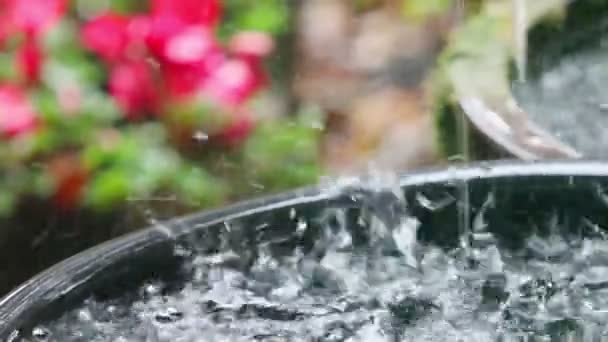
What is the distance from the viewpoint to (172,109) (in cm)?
164

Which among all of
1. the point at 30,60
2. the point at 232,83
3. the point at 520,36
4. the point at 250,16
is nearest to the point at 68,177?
the point at 30,60

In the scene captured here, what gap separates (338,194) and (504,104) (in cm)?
52

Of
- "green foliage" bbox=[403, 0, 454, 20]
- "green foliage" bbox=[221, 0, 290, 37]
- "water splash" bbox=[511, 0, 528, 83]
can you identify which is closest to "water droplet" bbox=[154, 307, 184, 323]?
"green foliage" bbox=[221, 0, 290, 37]

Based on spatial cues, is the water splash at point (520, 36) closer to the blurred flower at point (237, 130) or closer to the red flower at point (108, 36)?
the blurred flower at point (237, 130)

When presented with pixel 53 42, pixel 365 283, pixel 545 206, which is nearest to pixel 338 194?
pixel 365 283

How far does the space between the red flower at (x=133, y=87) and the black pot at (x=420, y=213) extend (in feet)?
2.05

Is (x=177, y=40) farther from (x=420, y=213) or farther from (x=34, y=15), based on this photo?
(x=420, y=213)

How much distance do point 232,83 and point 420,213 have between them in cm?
63

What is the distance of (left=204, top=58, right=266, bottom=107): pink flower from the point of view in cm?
162

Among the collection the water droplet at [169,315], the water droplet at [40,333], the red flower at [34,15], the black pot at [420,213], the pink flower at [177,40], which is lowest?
the water droplet at [169,315]

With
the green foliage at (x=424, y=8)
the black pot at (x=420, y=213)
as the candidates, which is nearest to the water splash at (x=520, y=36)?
the green foliage at (x=424, y=8)

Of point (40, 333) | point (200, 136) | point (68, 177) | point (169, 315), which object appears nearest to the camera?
point (40, 333)

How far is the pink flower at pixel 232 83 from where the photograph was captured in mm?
1620

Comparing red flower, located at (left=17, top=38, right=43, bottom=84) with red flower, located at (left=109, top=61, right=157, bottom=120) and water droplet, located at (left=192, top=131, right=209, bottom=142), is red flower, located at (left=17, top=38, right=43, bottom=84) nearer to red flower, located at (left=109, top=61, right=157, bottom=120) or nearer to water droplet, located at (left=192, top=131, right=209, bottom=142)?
red flower, located at (left=109, top=61, right=157, bottom=120)
